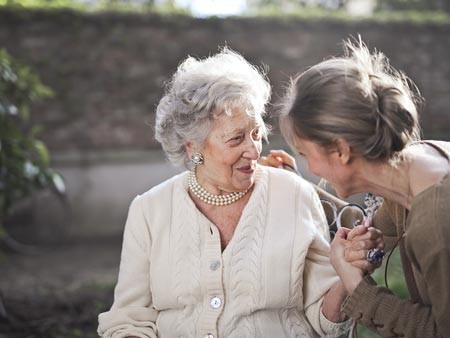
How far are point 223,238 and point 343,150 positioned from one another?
0.83 metres

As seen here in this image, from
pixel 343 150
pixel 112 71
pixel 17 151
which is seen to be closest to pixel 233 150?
pixel 343 150

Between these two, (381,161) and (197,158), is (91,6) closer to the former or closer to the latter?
(197,158)

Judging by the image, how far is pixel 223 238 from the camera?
304cm

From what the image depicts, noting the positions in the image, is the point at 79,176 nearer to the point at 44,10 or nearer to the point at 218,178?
the point at 44,10

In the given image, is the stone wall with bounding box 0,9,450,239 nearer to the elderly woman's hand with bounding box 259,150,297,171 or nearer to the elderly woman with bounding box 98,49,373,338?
the elderly woman's hand with bounding box 259,150,297,171

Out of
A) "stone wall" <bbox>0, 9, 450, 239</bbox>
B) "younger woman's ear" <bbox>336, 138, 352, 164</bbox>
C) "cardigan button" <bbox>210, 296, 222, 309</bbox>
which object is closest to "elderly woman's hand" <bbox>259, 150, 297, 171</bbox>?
"cardigan button" <bbox>210, 296, 222, 309</bbox>

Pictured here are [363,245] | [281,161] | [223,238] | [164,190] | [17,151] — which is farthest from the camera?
[17,151]

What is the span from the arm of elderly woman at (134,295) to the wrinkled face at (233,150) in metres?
0.37

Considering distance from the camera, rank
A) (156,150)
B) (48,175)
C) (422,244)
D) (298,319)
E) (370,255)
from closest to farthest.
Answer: (422,244)
(370,255)
(298,319)
(48,175)
(156,150)

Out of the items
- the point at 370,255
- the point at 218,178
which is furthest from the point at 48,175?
the point at 370,255

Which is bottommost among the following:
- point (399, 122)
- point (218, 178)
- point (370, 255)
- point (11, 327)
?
point (11, 327)

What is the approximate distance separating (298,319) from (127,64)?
6.21m

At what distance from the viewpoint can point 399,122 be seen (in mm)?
2354

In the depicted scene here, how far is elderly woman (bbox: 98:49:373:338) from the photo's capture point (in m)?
2.92
